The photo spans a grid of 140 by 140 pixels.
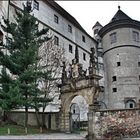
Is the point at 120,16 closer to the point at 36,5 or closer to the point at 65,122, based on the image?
the point at 36,5

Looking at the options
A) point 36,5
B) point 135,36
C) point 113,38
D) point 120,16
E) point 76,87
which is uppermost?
point 120,16

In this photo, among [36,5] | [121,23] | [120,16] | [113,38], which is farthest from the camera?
[120,16]

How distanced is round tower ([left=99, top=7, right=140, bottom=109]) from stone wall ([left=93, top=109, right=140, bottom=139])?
22.7 m

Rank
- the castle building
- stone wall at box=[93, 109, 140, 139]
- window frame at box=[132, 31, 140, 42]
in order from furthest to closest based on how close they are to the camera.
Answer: window frame at box=[132, 31, 140, 42] < the castle building < stone wall at box=[93, 109, 140, 139]

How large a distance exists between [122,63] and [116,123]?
83.2 ft

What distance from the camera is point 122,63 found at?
43688 mm

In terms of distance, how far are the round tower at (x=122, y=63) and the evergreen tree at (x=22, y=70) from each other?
21838mm

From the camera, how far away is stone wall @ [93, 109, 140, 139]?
18942mm

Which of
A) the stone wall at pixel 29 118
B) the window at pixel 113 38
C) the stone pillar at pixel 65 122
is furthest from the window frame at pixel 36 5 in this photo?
the stone pillar at pixel 65 122

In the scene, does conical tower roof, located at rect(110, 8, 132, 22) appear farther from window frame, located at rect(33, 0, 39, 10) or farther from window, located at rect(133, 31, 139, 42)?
window frame, located at rect(33, 0, 39, 10)

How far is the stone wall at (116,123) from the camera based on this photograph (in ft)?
62.1

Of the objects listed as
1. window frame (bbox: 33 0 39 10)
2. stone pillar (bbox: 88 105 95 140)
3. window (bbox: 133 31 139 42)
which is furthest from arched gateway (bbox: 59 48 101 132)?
window (bbox: 133 31 139 42)

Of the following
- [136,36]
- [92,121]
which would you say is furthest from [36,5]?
[92,121]

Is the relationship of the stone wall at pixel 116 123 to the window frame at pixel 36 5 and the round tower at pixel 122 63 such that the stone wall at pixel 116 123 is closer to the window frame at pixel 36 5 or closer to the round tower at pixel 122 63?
the window frame at pixel 36 5
